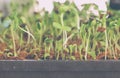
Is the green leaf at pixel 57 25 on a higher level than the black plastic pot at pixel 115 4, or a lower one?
lower

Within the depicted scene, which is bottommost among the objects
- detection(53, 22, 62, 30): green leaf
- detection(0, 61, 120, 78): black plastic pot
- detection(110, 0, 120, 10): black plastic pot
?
detection(0, 61, 120, 78): black plastic pot

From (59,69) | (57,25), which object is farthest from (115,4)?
(59,69)

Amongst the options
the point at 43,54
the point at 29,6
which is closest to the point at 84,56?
the point at 43,54

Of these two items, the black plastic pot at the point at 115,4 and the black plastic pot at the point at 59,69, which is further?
the black plastic pot at the point at 115,4

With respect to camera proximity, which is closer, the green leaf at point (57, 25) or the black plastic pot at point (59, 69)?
the black plastic pot at point (59, 69)

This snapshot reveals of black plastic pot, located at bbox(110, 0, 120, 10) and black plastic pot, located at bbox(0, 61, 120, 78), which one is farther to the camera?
black plastic pot, located at bbox(110, 0, 120, 10)

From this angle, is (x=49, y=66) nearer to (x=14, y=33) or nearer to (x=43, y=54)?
(x=43, y=54)

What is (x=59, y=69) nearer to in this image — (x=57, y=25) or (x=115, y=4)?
(x=57, y=25)

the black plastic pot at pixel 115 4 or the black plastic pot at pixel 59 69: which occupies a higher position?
the black plastic pot at pixel 115 4

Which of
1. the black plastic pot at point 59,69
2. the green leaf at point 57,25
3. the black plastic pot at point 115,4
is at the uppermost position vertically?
the black plastic pot at point 115,4
